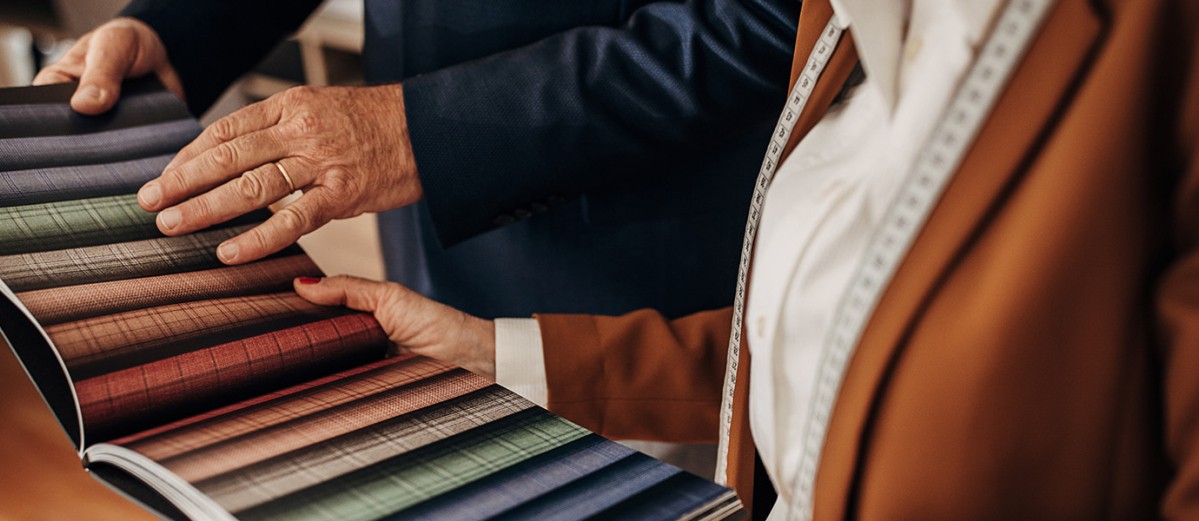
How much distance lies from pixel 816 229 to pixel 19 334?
22.8 inches

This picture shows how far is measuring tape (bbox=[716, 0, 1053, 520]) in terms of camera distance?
1.55 feet

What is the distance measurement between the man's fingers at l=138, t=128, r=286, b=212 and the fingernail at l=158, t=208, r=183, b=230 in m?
0.02

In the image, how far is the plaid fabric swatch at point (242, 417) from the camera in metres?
0.56

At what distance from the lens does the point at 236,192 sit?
2.60 feet

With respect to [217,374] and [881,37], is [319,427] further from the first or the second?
[881,37]

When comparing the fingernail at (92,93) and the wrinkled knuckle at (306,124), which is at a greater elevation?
the fingernail at (92,93)

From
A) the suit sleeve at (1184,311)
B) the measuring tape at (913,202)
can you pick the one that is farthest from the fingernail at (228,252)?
the suit sleeve at (1184,311)

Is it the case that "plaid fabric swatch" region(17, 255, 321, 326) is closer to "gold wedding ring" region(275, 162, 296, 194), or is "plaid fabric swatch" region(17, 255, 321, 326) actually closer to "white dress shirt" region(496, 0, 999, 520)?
"gold wedding ring" region(275, 162, 296, 194)

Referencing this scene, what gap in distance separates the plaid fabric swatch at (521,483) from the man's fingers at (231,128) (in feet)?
1.47

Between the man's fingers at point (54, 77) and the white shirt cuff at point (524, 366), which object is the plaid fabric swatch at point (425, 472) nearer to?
the white shirt cuff at point (524, 366)

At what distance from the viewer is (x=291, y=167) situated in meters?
0.83

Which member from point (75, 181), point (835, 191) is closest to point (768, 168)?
point (835, 191)

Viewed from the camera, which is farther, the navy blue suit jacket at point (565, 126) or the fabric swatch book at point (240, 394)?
the navy blue suit jacket at point (565, 126)

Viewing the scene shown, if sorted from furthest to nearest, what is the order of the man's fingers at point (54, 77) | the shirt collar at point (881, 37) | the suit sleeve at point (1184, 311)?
the man's fingers at point (54, 77) < the shirt collar at point (881, 37) < the suit sleeve at point (1184, 311)
